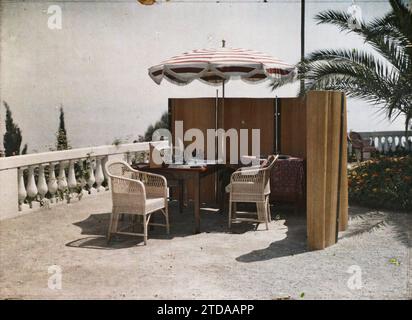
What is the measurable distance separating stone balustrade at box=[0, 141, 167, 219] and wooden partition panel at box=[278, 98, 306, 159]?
348cm

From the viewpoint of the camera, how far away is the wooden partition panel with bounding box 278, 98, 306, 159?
894 centimetres

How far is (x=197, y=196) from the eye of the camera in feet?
22.7

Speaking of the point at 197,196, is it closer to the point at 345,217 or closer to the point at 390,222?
the point at 345,217

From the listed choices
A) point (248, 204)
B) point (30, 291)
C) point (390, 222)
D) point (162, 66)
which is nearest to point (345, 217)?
point (390, 222)

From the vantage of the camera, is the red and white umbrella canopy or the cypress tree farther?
the cypress tree

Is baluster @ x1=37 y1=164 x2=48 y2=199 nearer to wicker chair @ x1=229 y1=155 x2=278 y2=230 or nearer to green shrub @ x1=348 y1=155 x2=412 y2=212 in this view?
wicker chair @ x1=229 y1=155 x2=278 y2=230

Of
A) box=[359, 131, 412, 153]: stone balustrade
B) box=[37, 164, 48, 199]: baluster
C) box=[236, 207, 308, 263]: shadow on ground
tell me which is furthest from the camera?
box=[359, 131, 412, 153]: stone balustrade

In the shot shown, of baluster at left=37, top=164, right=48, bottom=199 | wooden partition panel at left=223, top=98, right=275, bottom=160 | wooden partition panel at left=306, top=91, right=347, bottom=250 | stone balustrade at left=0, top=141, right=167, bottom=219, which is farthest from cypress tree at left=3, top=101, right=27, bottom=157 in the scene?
wooden partition panel at left=306, top=91, right=347, bottom=250

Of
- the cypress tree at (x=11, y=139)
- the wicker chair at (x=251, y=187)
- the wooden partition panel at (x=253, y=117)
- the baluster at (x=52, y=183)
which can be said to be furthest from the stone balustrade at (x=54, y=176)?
the cypress tree at (x=11, y=139)

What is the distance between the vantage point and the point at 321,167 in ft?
19.4

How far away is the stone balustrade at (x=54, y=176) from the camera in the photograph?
7.77 metres

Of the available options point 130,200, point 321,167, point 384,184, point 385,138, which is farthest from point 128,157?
point 385,138

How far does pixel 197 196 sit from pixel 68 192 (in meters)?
3.27

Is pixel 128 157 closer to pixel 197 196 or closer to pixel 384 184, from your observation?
pixel 197 196
